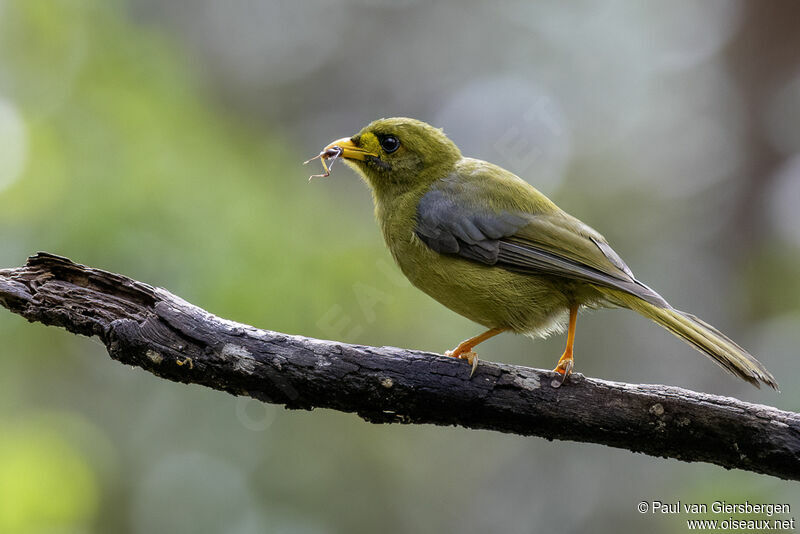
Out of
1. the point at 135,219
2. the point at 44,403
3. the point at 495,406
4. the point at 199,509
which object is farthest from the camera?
the point at 199,509

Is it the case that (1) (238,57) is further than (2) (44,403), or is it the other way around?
(1) (238,57)

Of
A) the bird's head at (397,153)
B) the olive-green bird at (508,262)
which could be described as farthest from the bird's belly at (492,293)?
the bird's head at (397,153)

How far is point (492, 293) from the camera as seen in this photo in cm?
379

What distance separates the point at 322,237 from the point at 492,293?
1995 millimetres

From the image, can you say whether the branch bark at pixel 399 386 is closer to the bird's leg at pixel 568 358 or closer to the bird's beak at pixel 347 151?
the bird's leg at pixel 568 358

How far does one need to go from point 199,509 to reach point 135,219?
2.26 m

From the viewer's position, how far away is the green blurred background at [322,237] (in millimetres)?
4875

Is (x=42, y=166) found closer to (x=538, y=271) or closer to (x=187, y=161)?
(x=187, y=161)

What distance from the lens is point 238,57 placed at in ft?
23.5

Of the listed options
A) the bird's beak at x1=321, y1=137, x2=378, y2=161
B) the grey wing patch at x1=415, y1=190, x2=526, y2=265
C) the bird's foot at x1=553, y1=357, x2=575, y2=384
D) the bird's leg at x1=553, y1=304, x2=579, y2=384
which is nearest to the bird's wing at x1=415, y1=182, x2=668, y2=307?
the grey wing patch at x1=415, y1=190, x2=526, y2=265

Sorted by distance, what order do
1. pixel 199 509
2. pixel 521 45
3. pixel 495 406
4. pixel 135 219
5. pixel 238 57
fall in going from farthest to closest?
1. pixel 521 45
2. pixel 238 57
3. pixel 199 509
4. pixel 135 219
5. pixel 495 406

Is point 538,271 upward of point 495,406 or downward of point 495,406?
upward

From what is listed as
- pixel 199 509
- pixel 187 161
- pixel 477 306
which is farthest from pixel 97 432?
pixel 477 306

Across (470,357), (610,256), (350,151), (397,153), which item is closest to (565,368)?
(470,357)
